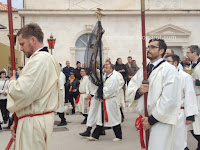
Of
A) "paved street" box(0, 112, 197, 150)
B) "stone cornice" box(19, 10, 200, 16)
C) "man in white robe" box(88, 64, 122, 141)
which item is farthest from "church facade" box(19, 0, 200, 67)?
"man in white robe" box(88, 64, 122, 141)

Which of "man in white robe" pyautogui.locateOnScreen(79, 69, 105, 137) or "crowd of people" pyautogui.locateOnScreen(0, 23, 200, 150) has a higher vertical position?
"crowd of people" pyautogui.locateOnScreen(0, 23, 200, 150)

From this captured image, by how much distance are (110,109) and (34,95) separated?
4.48m

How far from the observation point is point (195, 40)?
21812mm

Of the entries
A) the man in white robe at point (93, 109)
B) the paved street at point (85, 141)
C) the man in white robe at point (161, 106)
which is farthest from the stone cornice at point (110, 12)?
the man in white robe at point (161, 106)

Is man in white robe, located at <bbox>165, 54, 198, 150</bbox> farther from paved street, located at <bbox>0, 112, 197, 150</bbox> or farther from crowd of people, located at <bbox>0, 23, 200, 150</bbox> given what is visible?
paved street, located at <bbox>0, 112, 197, 150</bbox>

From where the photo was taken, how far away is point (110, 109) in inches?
286

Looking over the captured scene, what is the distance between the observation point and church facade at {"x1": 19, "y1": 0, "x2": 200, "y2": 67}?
20.8 meters

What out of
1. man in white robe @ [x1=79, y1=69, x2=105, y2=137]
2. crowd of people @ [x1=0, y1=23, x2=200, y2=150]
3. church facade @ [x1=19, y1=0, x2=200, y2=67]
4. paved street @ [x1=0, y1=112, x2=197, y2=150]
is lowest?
paved street @ [x1=0, y1=112, x2=197, y2=150]

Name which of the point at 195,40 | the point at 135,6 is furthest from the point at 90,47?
the point at 195,40

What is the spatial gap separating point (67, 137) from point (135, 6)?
1580 centimetres

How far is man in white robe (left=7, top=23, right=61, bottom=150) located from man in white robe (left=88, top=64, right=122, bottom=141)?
4.04 meters

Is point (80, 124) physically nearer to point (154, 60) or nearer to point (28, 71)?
point (154, 60)

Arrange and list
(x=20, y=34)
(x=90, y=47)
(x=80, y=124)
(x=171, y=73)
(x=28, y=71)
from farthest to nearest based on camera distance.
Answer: (x=80, y=124) → (x=90, y=47) → (x=171, y=73) → (x=20, y=34) → (x=28, y=71)

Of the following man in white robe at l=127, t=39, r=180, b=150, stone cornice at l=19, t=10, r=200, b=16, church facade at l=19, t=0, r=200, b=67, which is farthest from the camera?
church facade at l=19, t=0, r=200, b=67
